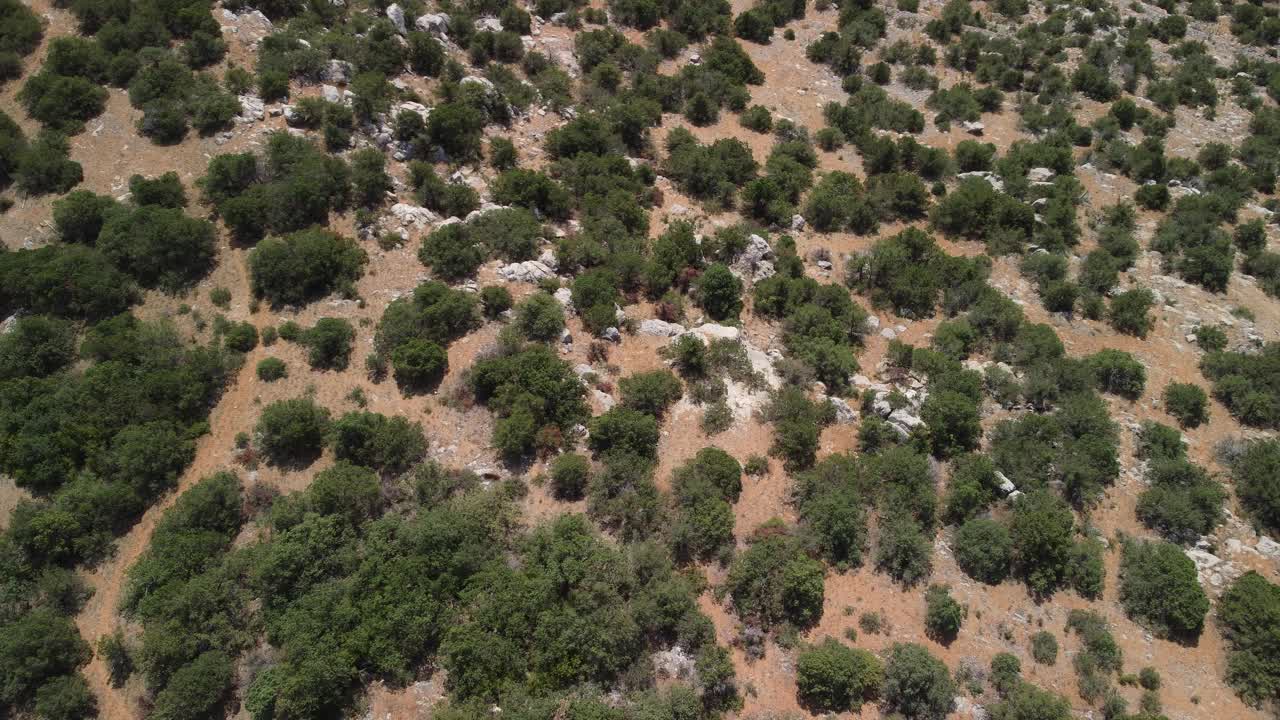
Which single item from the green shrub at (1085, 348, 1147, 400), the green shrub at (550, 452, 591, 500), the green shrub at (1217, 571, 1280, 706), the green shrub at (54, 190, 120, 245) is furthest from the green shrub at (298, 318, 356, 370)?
the green shrub at (1217, 571, 1280, 706)

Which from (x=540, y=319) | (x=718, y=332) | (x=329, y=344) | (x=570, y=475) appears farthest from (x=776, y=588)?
(x=329, y=344)

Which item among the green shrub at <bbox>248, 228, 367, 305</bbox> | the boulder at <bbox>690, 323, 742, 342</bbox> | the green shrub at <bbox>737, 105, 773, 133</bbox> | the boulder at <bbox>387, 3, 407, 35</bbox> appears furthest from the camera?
the green shrub at <bbox>737, 105, 773, 133</bbox>

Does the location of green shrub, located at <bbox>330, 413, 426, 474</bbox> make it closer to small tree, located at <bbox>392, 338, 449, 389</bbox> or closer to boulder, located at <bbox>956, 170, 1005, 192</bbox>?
small tree, located at <bbox>392, 338, 449, 389</bbox>

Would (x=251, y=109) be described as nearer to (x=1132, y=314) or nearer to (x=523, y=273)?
(x=523, y=273)

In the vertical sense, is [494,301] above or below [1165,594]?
above

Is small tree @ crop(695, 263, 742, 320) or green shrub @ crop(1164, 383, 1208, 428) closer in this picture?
green shrub @ crop(1164, 383, 1208, 428)

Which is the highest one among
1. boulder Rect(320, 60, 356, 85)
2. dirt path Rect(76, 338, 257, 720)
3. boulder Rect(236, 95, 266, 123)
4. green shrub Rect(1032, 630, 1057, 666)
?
boulder Rect(320, 60, 356, 85)

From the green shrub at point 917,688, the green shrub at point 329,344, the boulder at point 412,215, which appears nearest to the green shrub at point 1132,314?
the green shrub at point 917,688

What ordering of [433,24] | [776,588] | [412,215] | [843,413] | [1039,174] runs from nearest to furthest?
[776,588] → [843,413] → [412,215] → [1039,174] → [433,24]

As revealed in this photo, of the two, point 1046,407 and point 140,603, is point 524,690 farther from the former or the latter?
point 1046,407

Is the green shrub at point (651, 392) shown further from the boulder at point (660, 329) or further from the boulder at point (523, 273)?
the boulder at point (523, 273)
